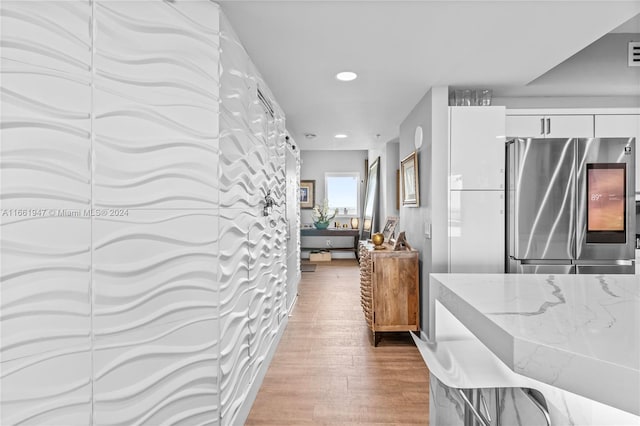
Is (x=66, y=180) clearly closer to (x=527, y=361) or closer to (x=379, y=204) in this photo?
(x=527, y=361)

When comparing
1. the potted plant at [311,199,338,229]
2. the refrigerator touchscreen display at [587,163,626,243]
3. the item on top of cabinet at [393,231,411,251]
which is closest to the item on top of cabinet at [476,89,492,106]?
the refrigerator touchscreen display at [587,163,626,243]

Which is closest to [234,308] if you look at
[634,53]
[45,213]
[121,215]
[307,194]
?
[121,215]

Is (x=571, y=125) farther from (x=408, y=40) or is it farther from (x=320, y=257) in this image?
(x=320, y=257)

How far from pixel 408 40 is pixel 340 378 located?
2.45m

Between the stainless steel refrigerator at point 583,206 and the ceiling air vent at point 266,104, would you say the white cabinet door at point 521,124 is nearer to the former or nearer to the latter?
the stainless steel refrigerator at point 583,206

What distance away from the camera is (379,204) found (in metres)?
7.18

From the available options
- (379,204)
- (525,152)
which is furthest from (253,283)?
(379,204)

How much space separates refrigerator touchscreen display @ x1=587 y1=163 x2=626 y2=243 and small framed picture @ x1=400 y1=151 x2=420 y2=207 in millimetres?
1419

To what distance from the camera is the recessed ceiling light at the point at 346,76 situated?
9.39ft

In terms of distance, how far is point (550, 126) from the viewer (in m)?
3.23

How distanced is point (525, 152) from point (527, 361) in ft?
7.86

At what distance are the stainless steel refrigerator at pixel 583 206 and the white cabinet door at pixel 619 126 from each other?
0.47 metres

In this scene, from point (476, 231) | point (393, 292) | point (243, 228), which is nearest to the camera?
point (243, 228)

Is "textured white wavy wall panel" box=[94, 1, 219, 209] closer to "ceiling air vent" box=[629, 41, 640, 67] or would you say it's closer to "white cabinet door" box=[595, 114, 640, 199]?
"white cabinet door" box=[595, 114, 640, 199]
